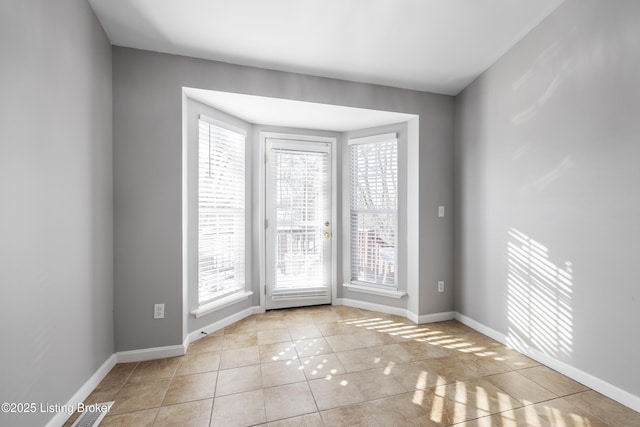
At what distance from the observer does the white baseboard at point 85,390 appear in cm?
152

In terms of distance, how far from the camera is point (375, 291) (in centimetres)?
337

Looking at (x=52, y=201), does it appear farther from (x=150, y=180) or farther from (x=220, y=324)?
(x=220, y=324)

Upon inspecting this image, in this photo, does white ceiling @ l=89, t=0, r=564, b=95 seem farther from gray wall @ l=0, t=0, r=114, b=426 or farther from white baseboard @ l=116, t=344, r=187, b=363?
white baseboard @ l=116, t=344, r=187, b=363

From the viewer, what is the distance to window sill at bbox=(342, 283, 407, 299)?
323 cm

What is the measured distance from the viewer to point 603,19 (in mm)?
1869

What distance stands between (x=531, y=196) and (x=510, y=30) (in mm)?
1365

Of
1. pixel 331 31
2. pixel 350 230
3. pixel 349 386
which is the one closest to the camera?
pixel 349 386

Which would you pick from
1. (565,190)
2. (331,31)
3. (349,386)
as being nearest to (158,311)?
(349,386)

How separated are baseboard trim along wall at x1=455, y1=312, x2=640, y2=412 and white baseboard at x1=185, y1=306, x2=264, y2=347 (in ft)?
7.95

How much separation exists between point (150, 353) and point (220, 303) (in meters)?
0.70

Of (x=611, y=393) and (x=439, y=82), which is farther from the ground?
(x=439, y=82)

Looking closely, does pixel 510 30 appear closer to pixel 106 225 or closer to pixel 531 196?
pixel 531 196

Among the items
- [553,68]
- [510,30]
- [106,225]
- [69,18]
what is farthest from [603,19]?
[106,225]

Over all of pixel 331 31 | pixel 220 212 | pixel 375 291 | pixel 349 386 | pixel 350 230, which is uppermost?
pixel 331 31
